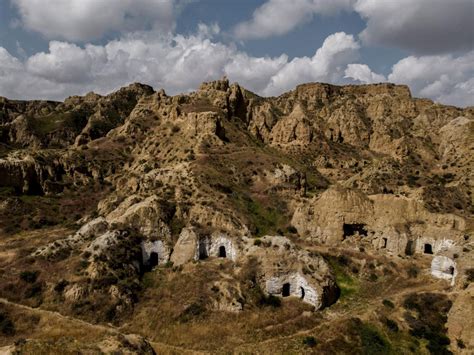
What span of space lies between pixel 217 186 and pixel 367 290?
2963cm

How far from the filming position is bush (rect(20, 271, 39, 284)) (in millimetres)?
48000

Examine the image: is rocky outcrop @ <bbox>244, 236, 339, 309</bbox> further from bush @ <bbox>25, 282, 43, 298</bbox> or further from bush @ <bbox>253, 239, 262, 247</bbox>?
bush @ <bbox>25, 282, 43, 298</bbox>

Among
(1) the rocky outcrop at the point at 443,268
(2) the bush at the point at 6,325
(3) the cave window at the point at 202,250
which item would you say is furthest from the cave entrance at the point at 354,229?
(2) the bush at the point at 6,325

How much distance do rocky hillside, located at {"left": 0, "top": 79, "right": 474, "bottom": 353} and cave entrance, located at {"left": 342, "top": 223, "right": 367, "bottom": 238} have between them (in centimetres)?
32

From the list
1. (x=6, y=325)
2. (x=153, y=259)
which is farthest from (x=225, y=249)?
(x=6, y=325)

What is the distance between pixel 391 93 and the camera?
184 metres

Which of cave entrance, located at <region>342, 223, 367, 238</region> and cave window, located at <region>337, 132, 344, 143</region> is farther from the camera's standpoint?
cave window, located at <region>337, 132, 344, 143</region>

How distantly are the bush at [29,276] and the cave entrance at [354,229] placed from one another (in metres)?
41.8

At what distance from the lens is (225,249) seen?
54.8 meters

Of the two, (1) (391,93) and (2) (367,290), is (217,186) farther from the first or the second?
(1) (391,93)

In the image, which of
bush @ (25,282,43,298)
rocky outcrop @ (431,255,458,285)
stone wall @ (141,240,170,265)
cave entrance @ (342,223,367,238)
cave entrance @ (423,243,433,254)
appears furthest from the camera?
cave entrance @ (342,223,367,238)

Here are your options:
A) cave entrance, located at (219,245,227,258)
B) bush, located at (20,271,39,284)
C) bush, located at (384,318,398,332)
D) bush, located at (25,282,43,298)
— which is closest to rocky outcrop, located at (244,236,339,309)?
cave entrance, located at (219,245,227,258)

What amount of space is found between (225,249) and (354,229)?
67.1 feet

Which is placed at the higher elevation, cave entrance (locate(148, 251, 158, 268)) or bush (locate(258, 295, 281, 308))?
cave entrance (locate(148, 251, 158, 268))
